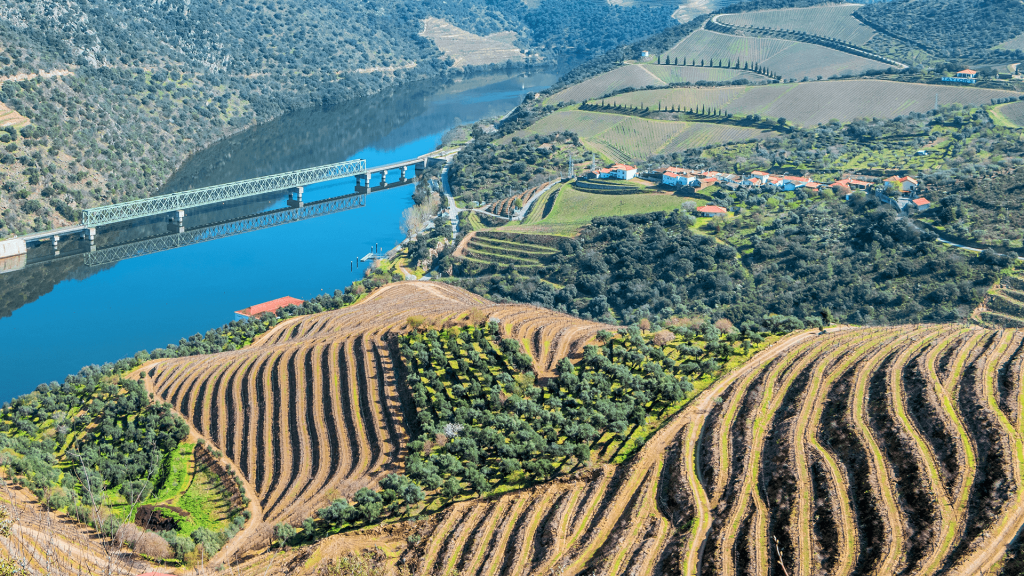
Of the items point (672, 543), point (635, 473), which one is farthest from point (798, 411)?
point (672, 543)

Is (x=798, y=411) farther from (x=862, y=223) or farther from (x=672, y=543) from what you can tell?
(x=862, y=223)

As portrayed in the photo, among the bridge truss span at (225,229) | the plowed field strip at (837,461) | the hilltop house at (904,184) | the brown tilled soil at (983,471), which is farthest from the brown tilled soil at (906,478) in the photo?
the bridge truss span at (225,229)

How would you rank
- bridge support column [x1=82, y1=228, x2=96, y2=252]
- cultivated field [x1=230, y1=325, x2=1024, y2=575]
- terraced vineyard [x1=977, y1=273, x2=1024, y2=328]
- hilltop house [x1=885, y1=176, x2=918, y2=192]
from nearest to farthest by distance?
cultivated field [x1=230, y1=325, x2=1024, y2=575] → terraced vineyard [x1=977, y1=273, x2=1024, y2=328] → hilltop house [x1=885, y1=176, x2=918, y2=192] → bridge support column [x1=82, y1=228, x2=96, y2=252]

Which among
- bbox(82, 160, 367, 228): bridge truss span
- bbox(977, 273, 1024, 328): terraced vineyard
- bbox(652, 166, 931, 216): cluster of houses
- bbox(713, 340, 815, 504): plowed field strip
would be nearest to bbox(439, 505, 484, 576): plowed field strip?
bbox(713, 340, 815, 504): plowed field strip

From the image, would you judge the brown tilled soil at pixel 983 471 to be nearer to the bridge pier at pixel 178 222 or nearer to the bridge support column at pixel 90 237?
the bridge support column at pixel 90 237

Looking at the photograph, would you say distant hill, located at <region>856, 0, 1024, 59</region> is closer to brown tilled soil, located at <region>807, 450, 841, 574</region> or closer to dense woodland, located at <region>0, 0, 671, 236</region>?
dense woodland, located at <region>0, 0, 671, 236</region>

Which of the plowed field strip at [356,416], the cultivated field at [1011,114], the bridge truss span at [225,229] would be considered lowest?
the bridge truss span at [225,229]

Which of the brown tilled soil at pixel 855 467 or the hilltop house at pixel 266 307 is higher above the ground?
the brown tilled soil at pixel 855 467
